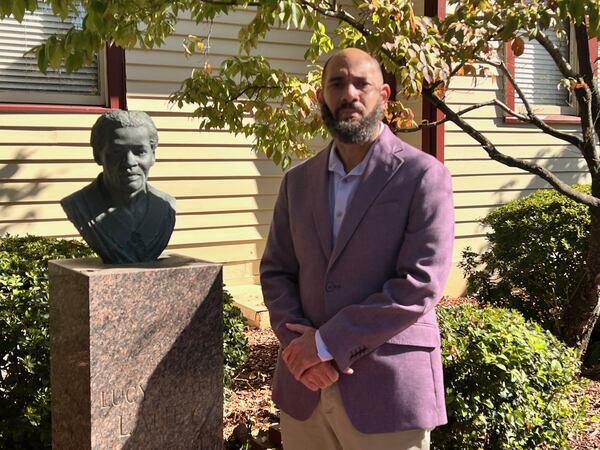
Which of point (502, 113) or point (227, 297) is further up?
point (502, 113)

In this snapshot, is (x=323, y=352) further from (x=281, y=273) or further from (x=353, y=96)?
(x=353, y=96)

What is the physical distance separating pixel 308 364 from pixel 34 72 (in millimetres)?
5442

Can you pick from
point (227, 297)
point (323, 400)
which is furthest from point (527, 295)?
point (323, 400)

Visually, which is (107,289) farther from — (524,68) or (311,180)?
(524,68)

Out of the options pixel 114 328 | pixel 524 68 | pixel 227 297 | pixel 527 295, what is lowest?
pixel 527 295

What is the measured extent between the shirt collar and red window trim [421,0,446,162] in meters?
5.90

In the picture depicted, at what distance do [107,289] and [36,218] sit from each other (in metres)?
4.13

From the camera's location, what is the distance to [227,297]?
513 cm

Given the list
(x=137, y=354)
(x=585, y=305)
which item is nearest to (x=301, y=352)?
(x=137, y=354)

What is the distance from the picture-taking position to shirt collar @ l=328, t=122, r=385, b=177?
2.64 metres

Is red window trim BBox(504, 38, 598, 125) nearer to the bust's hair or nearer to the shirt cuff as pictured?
the bust's hair

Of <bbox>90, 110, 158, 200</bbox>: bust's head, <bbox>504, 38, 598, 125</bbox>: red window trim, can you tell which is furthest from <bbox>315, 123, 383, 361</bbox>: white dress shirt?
<bbox>504, 38, 598, 125</bbox>: red window trim

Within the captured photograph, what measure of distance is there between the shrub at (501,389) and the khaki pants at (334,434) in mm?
1363

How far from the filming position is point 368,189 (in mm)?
2574
